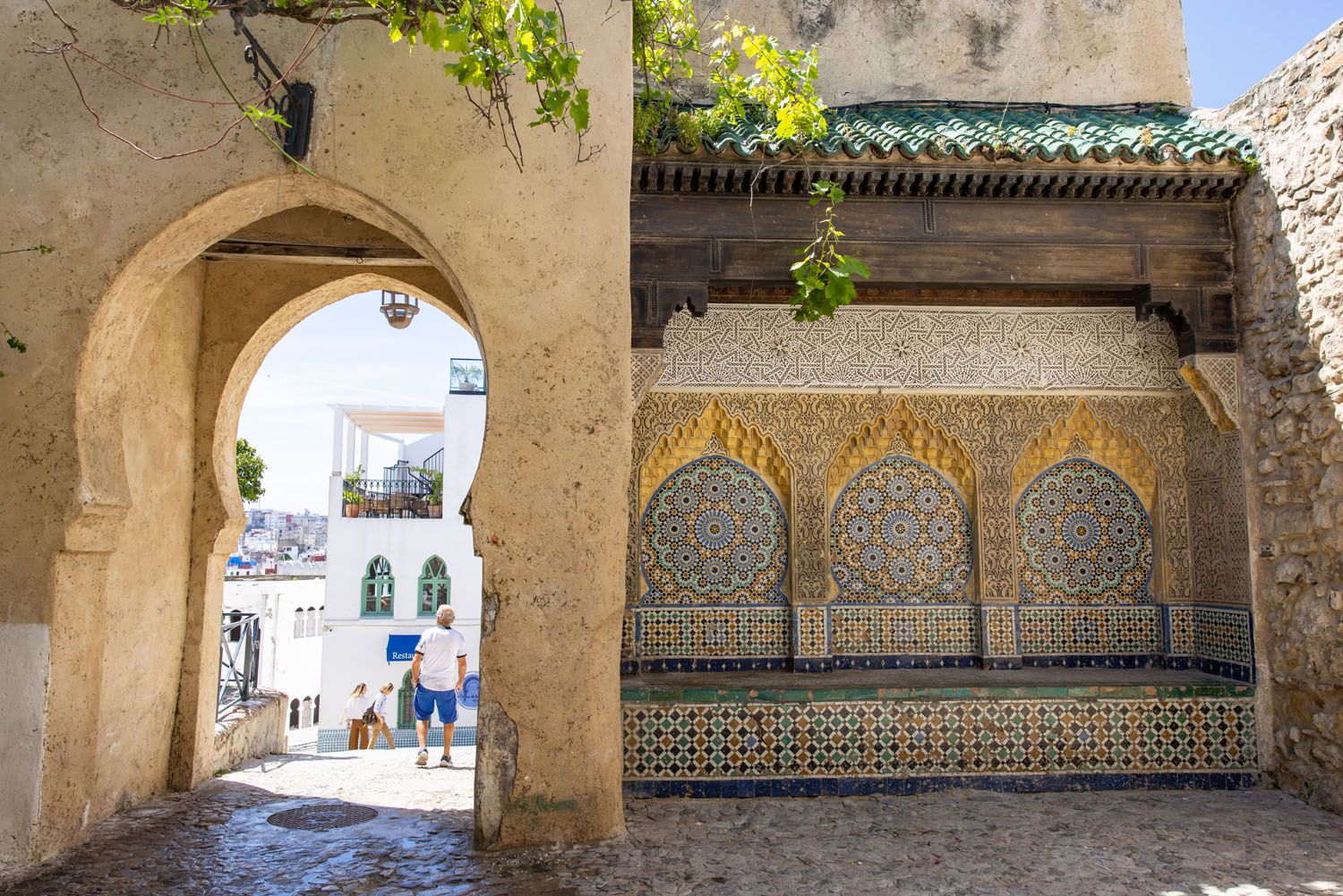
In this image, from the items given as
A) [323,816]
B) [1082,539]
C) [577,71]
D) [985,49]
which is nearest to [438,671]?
[323,816]

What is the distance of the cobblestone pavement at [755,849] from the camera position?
160 inches

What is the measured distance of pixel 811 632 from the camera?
686 cm

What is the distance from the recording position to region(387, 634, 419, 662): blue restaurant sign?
1964cm

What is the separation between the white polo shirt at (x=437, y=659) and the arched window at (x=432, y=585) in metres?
13.2

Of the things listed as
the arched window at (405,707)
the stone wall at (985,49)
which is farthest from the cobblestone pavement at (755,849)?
the arched window at (405,707)

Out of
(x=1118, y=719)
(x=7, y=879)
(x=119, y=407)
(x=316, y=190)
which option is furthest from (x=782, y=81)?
(x=7, y=879)

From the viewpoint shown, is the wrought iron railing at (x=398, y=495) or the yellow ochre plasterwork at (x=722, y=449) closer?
the yellow ochre plasterwork at (x=722, y=449)

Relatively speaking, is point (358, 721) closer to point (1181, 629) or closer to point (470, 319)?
point (470, 319)

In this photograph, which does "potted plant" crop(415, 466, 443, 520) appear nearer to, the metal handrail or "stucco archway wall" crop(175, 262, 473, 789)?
the metal handrail

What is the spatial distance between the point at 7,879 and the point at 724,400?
493 centimetres

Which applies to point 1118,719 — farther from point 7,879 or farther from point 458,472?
point 458,472

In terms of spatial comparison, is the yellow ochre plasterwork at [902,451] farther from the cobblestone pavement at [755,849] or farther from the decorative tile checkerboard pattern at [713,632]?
the cobblestone pavement at [755,849]

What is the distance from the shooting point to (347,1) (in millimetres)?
4285

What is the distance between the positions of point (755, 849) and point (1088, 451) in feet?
14.1
